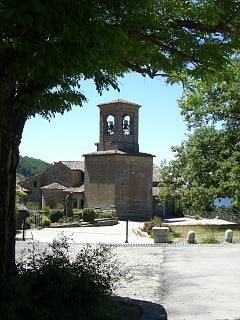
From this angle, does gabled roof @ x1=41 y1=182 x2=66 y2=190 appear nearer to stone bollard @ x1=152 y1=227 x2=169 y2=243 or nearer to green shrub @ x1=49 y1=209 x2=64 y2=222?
green shrub @ x1=49 y1=209 x2=64 y2=222

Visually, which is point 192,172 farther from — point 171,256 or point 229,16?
point 229,16

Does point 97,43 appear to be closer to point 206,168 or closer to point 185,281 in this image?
point 185,281

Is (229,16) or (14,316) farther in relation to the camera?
(229,16)

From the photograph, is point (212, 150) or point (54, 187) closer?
point (212, 150)

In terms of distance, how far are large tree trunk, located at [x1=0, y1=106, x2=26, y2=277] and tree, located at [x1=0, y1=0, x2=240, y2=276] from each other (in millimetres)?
13

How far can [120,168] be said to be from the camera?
5184cm

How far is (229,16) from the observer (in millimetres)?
6730

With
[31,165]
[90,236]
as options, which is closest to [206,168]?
[90,236]

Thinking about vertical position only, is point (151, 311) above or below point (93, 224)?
above

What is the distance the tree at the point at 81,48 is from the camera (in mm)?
4426

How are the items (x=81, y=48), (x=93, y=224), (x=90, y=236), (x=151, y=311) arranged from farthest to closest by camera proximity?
(x=93, y=224), (x=90, y=236), (x=151, y=311), (x=81, y=48)

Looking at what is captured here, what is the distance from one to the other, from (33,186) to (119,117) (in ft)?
60.1

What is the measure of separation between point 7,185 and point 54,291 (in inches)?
61.1

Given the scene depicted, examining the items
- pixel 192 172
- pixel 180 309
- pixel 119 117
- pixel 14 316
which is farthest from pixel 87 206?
pixel 14 316
